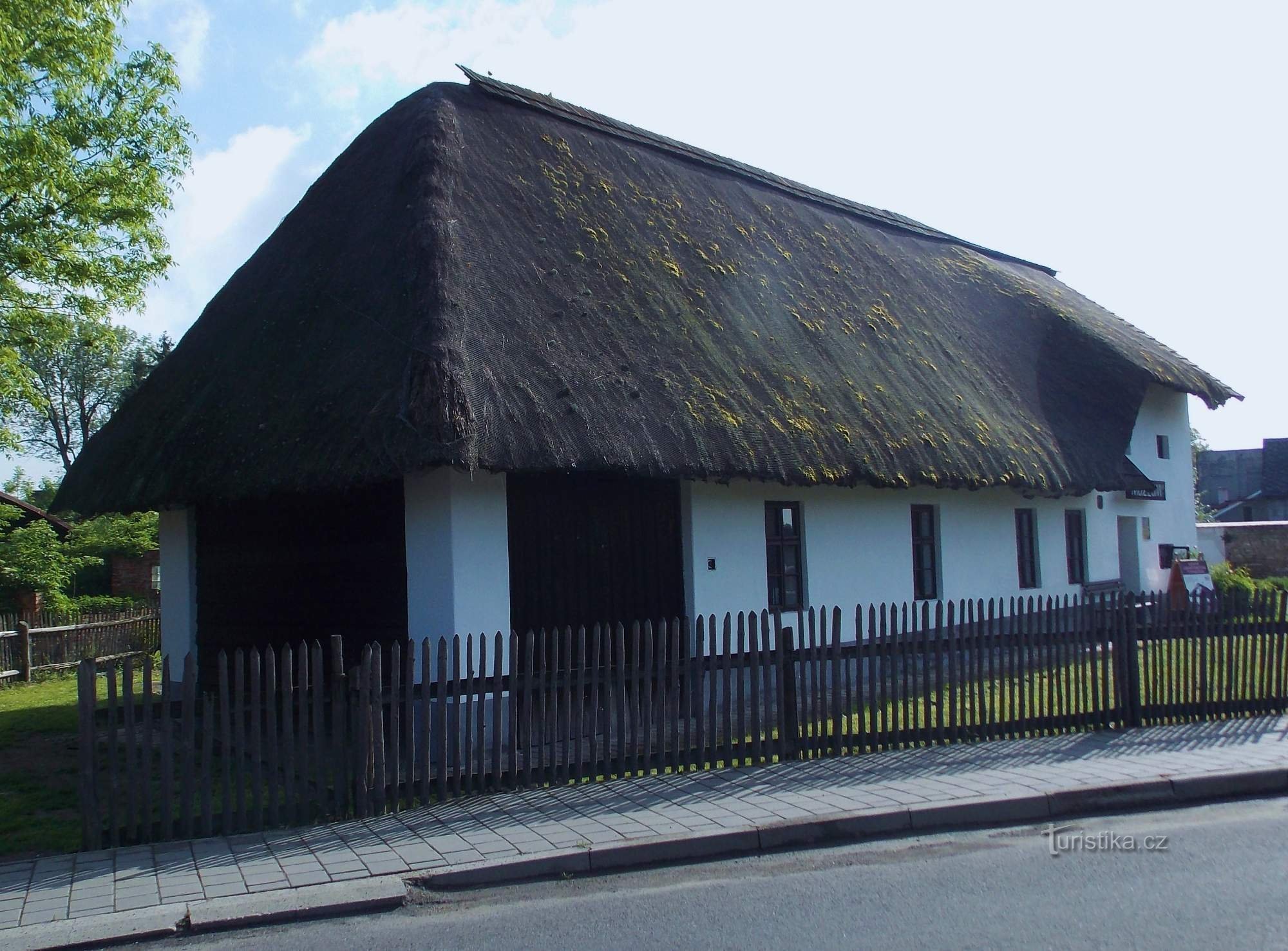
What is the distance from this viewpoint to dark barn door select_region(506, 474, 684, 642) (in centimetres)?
1008

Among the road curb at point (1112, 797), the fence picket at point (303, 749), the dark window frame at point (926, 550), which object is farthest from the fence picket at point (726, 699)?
the dark window frame at point (926, 550)

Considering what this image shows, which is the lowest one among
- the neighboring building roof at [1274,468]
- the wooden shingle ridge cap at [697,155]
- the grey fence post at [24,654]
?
the grey fence post at [24,654]

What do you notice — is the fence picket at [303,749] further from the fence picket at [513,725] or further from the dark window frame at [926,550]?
the dark window frame at [926,550]

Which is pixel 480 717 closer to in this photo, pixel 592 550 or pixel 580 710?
pixel 580 710

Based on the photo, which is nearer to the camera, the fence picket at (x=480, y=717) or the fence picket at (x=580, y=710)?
the fence picket at (x=480, y=717)

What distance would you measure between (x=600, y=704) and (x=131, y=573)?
90.0 ft

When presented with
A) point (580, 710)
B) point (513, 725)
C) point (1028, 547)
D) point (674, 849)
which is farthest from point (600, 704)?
point (1028, 547)

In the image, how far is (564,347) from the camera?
10547mm

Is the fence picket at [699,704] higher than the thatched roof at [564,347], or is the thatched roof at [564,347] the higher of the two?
the thatched roof at [564,347]

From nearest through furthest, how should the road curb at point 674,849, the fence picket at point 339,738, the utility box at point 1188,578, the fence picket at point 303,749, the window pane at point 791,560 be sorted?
1. the road curb at point 674,849
2. the fence picket at point 303,749
3. the fence picket at point 339,738
4. the window pane at point 791,560
5. the utility box at point 1188,578

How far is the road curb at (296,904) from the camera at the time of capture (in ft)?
18.0

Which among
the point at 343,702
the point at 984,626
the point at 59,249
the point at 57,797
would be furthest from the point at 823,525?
the point at 59,249

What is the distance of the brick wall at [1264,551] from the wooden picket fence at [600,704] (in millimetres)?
19399

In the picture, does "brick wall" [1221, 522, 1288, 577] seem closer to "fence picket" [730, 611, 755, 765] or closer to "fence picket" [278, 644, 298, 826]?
"fence picket" [730, 611, 755, 765]
